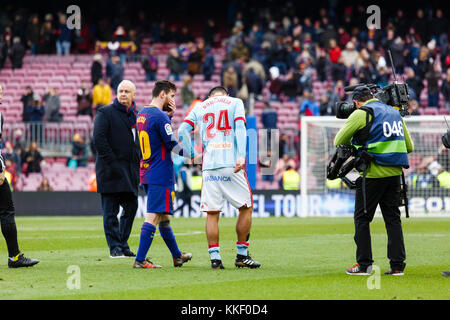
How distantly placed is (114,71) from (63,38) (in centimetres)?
448

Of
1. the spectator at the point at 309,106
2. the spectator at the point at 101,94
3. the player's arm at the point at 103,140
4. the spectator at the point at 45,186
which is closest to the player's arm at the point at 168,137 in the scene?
the player's arm at the point at 103,140

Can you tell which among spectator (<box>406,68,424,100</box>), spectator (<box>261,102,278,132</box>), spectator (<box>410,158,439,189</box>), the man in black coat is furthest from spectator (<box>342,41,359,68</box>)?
the man in black coat

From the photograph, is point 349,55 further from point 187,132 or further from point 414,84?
point 187,132

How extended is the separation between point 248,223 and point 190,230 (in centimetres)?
759

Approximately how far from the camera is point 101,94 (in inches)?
1169

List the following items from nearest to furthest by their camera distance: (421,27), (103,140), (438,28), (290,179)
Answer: (103,140)
(290,179)
(438,28)
(421,27)

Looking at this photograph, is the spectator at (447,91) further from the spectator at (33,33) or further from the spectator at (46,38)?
the spectator at (33,33)

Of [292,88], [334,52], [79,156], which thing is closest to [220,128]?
[79,156]

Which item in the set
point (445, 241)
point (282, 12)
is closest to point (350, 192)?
point (445, 241)

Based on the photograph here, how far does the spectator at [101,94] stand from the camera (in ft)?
96.8

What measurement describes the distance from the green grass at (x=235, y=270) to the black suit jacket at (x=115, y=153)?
3.34ft

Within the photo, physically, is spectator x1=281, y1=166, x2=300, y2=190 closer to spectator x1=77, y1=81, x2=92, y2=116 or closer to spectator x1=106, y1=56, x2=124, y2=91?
spectator x1=77, y1=81, x2=92, y2=116

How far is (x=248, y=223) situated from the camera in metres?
10.4

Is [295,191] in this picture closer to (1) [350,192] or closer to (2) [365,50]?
(1) [350,192]
